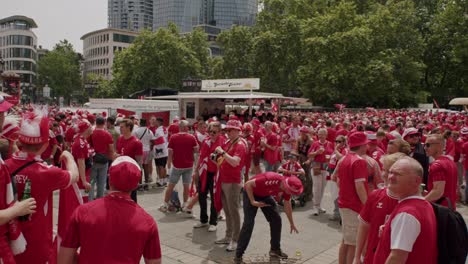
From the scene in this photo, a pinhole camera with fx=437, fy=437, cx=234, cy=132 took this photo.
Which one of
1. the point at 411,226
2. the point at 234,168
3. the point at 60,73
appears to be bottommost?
the point at 234,168

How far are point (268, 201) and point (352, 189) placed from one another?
1195 mm

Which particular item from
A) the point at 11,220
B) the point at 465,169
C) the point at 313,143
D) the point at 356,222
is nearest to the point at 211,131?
the point at 313,143

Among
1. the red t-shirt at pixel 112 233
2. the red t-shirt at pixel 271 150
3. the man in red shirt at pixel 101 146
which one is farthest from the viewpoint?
the red t-shirt at pixel 271 150

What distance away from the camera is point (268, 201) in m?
5.97

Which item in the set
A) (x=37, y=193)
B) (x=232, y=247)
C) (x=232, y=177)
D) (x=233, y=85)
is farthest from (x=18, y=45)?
(x=37, y=193)

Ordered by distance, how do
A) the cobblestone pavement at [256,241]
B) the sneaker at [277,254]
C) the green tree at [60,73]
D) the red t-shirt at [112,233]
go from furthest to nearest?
the green tree at [60,73], the cobblestone pavement at [256,241], the sneaker at [277,254], the red t-shirt at [112,233]

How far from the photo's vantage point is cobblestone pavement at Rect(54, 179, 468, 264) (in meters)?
6.36

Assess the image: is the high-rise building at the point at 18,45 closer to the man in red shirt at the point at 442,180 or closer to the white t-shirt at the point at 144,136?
the white t-shirt at the point at 144,136

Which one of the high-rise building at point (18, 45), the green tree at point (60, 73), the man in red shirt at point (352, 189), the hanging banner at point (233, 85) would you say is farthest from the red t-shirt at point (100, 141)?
the high-rise building at point (18, 45)

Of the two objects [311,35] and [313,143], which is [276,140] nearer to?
[313,143]

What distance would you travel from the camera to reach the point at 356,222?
5.28m

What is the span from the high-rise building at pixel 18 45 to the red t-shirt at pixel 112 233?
392 ft

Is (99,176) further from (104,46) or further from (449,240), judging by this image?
(104,46)

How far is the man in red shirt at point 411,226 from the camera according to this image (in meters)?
2.82
